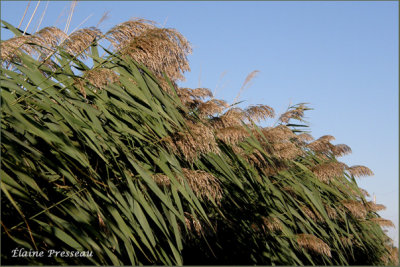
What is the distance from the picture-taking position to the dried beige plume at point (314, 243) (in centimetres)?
346

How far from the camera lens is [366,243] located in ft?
16.0

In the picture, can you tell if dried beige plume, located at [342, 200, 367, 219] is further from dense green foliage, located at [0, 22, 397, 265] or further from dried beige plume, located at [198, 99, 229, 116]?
dried beige plume, located at [198, 99, 229, 116]

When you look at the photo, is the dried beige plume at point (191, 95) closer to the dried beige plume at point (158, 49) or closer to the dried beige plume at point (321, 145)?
the dried beige plume at point (158, 49)

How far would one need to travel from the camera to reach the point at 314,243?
11.4ft

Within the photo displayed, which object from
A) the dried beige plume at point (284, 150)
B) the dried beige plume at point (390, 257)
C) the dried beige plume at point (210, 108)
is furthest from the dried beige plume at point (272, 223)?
the dried beige plume at point (390, 257)

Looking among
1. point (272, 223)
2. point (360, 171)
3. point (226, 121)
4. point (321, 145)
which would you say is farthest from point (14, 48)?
point (360, 171)

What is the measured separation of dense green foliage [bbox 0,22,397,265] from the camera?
2229mm

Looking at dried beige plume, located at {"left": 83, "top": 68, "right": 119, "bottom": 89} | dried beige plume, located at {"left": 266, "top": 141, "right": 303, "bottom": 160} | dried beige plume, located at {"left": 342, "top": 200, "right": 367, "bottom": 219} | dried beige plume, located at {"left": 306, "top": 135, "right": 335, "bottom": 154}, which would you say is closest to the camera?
dried beige plume, located at {"left": 83, "top": 68, "right": 119, "bottom": 89}

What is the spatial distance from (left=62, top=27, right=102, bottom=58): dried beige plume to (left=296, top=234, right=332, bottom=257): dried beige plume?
2113 millimetres

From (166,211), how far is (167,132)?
56cm

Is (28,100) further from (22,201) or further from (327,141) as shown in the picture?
(327,141)

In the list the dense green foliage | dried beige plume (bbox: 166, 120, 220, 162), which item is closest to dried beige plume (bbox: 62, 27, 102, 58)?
the dense green foliage

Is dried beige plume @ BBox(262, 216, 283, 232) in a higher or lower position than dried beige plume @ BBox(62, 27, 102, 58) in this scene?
lower
